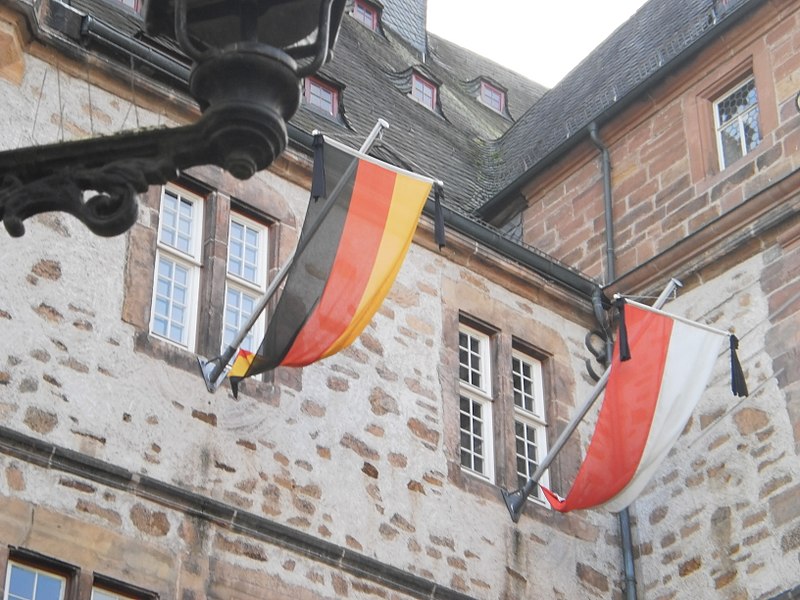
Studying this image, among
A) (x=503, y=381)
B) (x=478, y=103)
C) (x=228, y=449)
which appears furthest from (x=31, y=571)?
(x=478, y=103)

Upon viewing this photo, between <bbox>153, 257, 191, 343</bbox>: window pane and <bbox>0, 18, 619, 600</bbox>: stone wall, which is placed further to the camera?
<bbox>153, 257, 191, 343</bbox>: window pane

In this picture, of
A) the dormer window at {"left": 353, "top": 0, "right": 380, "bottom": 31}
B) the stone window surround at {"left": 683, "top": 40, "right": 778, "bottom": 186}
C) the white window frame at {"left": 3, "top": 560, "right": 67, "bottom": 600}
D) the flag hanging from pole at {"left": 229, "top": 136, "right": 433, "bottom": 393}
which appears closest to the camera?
the white window frame at {"left": 3, "top": 560, "right": 67, "bottom": 600}

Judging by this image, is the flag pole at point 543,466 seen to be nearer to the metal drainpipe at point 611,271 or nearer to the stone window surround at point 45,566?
the metal drainpipe at point 611,271

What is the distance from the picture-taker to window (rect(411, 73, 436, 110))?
52.7 feet

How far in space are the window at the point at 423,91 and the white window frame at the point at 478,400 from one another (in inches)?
193

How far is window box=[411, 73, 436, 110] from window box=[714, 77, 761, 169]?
4008 mm

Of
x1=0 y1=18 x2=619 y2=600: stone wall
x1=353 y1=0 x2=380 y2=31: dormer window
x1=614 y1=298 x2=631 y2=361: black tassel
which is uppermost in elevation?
x1=353 y1=0 x2=380 y2=31: dormer window

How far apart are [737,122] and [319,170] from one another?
14.4 ft

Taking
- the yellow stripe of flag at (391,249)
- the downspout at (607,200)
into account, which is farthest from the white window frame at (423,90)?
the yellow stripe of flag at (391,249)

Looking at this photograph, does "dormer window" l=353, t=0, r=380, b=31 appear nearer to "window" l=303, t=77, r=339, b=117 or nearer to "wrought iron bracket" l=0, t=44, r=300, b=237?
"window" l=303, t=77, r=339, b=117

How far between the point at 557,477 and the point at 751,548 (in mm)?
1498

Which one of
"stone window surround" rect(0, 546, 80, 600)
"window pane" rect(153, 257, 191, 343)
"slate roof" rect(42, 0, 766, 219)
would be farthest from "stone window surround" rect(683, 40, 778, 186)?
"stone window surround" rect(0, 546, 80, 600)

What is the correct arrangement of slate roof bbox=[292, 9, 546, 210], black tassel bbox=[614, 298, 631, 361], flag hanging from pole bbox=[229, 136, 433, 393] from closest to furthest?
flag hanging from pole bbox=[229, 136, 433, 393] < black tassel bbox=[614, 298, 631, 361] < slate roof bbox=[292, 9, 546, 210]

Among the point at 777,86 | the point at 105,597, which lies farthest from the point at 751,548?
the point at 105,597
